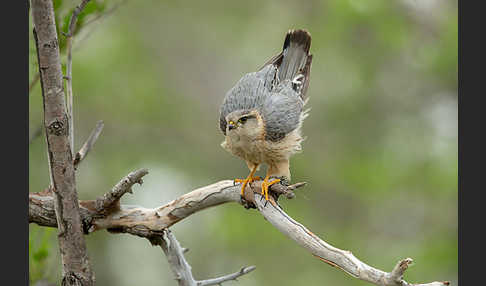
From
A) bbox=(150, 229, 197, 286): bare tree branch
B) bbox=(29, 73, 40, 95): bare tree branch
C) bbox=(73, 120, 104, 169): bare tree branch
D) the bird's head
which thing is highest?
bbox=(29, 73, 40, 95): bare tree branch

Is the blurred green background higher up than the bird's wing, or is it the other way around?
the blurred green background

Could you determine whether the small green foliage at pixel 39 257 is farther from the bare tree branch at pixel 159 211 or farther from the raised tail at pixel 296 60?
the raised tail at pixel 296 60

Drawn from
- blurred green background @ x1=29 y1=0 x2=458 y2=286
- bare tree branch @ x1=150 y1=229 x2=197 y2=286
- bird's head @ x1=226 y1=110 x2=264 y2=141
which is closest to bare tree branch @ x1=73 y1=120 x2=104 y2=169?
bare tree branch @ x1=150 y1=229 x2=197 y2=286

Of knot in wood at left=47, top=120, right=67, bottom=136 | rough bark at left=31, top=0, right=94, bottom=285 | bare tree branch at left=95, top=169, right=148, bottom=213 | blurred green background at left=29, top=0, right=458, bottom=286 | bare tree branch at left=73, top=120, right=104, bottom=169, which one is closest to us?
rough bark at left=31, top=0, right=94, bottom=285

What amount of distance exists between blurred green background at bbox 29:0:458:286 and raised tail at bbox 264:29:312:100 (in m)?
2.36

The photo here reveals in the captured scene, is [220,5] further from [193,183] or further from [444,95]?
[444,95]

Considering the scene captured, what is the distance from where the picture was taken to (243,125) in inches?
129

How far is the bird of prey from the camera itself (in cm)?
330

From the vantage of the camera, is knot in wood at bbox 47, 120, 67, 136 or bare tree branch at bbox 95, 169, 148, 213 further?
bare tree branch at bbox 95, 169, 148, 213

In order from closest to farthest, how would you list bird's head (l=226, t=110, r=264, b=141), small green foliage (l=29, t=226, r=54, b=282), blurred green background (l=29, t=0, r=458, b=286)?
small green foliage (l=29, t=226, r=54, b=282), bird's head (l=226, t=110, r=264, b=141), blurred green background (l=29, t=0, r=458, b=286)

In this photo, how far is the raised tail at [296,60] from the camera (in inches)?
148

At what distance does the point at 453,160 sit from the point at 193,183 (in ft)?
10.8

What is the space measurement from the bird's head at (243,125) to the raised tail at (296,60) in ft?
1.90

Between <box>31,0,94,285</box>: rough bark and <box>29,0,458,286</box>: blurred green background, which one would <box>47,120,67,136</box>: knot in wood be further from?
<box>29,0,458,286</box>: blurred green background
